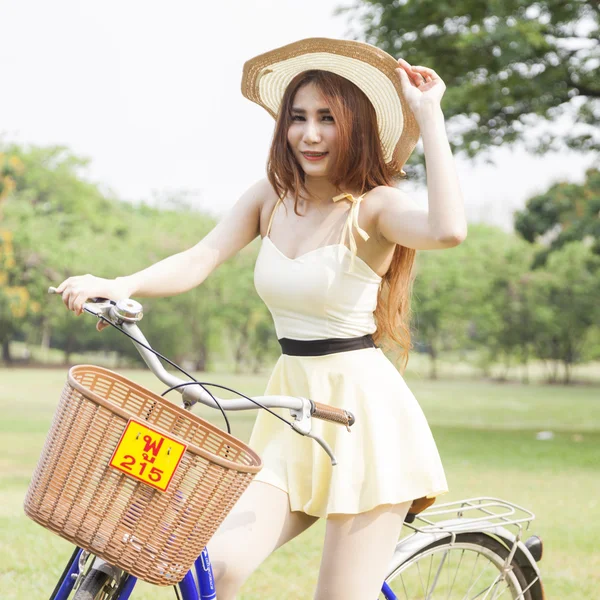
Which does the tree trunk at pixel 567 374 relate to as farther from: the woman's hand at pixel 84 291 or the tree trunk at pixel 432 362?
the woman's hand at pixel 84 291

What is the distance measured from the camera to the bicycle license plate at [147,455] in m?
1.78

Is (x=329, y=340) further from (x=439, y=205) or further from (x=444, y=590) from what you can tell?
(x=444, y=590)

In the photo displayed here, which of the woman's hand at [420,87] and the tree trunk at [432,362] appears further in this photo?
the tree trunk at [432,362]

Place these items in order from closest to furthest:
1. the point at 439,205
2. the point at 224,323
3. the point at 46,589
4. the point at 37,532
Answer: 1. the point at 439,205
2. the point at 46,589
3. the point at 37,532
4. the point at 224,323

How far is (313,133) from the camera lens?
2.46 meters

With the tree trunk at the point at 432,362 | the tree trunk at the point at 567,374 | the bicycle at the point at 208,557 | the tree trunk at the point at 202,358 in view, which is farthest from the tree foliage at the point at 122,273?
the bicycle at the point at 208,557

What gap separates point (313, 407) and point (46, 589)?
3351mm

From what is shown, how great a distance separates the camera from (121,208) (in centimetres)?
4959

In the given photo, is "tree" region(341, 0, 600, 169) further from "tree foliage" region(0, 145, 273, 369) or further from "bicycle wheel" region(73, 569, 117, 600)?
"tree foliage" region(0, 145, 273, 369)

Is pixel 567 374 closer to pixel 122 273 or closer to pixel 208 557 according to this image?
pixel 122 273

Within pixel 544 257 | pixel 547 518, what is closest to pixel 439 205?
pixel 547 518

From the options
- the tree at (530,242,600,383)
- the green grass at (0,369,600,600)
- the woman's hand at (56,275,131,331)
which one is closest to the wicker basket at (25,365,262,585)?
the woman's hand at (56,275,131,331)

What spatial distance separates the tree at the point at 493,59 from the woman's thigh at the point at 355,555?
31.6ft

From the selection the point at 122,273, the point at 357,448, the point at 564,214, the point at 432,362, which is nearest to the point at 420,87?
the point at 357,448
